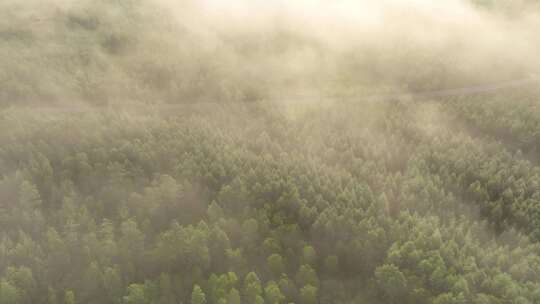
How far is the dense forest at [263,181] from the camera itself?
234 ft

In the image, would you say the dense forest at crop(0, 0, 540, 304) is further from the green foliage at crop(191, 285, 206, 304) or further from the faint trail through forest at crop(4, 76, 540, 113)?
the faint trail through forest at crop(4, 76, 540, 113)

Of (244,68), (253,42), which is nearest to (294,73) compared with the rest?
(244,68)

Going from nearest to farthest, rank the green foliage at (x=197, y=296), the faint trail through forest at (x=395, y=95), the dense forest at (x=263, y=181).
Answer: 1. the green foliage at (x=197, y=296)
2. the dense forest at (x=263, y=181)
3. the faint trail through forest at (x=395, y=95)

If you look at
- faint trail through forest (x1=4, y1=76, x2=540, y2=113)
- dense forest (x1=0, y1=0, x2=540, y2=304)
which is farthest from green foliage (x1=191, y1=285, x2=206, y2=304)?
faint trail through forest (x1=4, y1=76, x2=540, y2=113)

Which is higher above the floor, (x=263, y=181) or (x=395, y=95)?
(x=395, y=95)

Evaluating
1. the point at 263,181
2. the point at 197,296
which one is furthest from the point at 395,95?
the point at 197,296

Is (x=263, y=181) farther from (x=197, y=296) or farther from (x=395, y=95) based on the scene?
(x=395, y=95)

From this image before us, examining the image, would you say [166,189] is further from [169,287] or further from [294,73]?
[294,73]

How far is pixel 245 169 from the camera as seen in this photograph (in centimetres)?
9488

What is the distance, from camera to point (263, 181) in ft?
299

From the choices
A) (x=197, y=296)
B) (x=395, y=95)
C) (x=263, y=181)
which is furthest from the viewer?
(x=395, y=95)

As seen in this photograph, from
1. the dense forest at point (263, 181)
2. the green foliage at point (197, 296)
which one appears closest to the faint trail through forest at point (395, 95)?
the dense forest at point (263, 181)

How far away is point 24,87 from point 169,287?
98.1 metres

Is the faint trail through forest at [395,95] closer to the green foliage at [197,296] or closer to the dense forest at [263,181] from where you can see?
the dense forest at [263,181]
